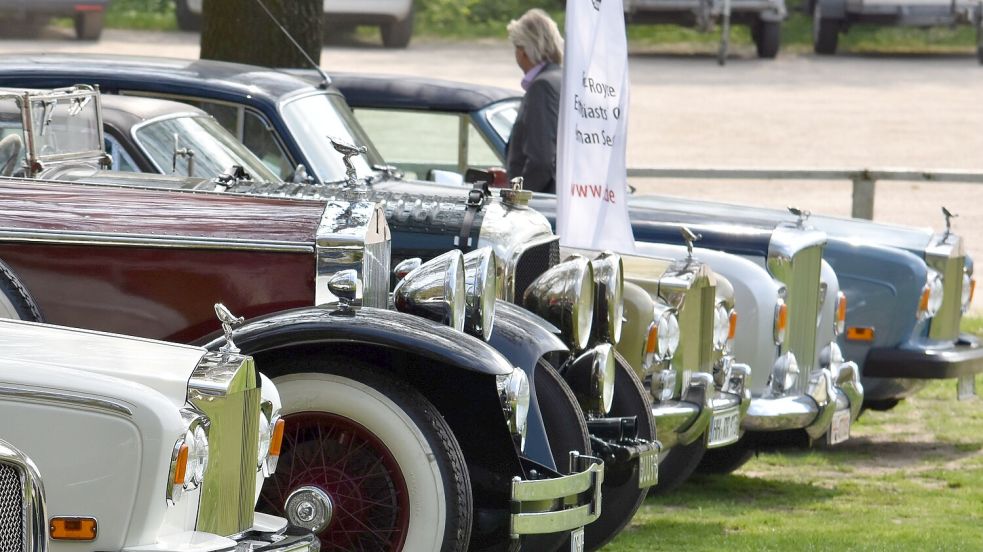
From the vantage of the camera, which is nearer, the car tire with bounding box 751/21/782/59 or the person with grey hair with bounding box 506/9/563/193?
the person with grey hair with bounding box 506/9/563/193

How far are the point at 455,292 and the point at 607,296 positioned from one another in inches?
43.8

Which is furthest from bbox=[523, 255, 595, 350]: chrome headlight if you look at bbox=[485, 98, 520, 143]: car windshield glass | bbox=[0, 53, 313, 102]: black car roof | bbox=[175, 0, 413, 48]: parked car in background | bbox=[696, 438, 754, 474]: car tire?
bbox=[175, 0, 413, 48]: parked car in background

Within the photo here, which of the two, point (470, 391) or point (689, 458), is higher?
point (470, 391)

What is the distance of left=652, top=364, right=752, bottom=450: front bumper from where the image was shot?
6191 millimetres

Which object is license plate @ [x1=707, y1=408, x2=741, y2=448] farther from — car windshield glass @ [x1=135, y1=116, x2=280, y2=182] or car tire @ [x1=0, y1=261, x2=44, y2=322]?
car tire @ [x1=0, y1=261, x2=44, y2=322]

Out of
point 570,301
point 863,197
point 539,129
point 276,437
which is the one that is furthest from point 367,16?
point 276,437

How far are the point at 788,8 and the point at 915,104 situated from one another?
6.84m

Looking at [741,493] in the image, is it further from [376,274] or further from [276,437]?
[276,437]

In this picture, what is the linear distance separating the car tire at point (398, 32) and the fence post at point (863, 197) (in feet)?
44.7

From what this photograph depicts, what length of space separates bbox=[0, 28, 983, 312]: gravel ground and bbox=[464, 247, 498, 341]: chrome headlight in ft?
30.7

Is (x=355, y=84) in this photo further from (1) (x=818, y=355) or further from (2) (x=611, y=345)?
(2) (x=611, y=345)

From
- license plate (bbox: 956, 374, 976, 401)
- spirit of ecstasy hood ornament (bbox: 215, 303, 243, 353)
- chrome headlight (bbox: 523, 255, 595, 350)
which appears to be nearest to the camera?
spirit of ecstasy hood ornament (bbox: 215, 303, 243, 353)

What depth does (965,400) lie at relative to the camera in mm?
9000

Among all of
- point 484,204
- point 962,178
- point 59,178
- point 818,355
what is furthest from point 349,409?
point 962,178
